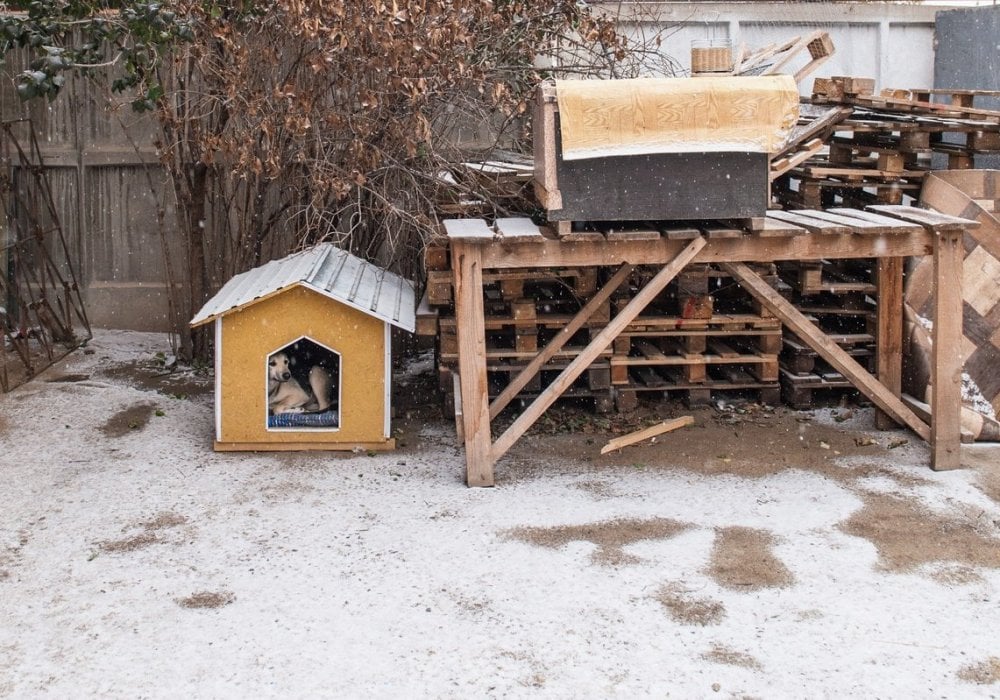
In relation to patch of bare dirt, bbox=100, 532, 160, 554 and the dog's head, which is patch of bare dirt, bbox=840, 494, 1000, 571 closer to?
the dog's head

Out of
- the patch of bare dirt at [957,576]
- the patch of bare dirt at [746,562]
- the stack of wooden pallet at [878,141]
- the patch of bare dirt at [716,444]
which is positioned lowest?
the patch of bare dirt at [957,576]

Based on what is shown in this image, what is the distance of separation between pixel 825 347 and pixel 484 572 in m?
3.09

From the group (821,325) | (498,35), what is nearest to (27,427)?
(498,35)

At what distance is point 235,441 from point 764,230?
12.5 ft

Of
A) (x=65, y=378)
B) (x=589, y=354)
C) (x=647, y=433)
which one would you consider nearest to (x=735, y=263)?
(x=589, y=354)

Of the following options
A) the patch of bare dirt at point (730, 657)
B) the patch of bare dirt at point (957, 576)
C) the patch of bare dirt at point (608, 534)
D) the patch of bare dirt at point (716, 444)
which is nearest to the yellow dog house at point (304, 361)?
the patch of bare dirt at point (716, 444)

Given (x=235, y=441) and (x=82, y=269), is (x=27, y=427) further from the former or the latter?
(x=82, y=269)

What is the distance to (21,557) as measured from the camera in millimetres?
6137

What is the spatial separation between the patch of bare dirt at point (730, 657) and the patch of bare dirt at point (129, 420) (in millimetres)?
4847

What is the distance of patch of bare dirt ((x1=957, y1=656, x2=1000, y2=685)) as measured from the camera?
488cm

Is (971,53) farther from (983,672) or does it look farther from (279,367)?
(983,672)

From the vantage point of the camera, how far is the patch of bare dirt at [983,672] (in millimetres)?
4883

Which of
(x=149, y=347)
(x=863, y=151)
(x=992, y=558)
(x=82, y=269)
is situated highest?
(x=863, y=151)

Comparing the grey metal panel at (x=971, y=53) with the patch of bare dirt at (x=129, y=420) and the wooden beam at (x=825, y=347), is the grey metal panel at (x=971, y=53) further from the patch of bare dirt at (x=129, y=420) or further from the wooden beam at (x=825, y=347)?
the patch of bare dirt at (x=129, y=420)
